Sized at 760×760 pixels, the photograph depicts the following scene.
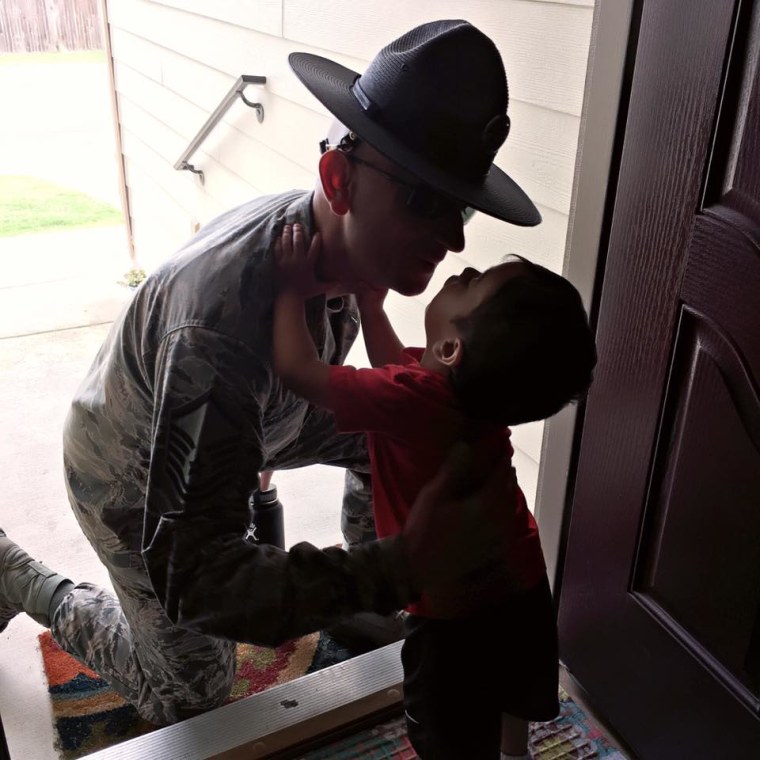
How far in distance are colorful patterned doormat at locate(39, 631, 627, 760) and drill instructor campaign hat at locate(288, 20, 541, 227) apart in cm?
95

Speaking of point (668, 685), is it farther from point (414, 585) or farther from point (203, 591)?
point (203, 591)

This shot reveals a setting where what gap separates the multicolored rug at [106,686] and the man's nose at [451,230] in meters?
0.88

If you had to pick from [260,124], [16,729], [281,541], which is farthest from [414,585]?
[260,124]

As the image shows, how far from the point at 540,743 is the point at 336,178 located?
3.45ft

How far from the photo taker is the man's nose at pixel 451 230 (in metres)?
0.86

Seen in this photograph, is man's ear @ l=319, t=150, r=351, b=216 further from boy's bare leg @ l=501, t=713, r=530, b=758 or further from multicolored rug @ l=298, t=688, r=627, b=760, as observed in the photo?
multicolored rug @ l=298, t=688, r=627, b=760

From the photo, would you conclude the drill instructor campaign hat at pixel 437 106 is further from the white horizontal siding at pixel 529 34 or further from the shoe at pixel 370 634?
the shoe at pixel 370 634

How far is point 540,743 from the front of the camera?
142 cm

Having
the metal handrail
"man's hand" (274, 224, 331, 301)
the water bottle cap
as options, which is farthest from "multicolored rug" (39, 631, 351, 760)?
the metal handrail

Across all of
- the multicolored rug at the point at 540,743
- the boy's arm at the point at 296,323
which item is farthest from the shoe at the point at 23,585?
the boy's arm at the point at 296,323

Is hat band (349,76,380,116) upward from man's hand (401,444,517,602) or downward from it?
upward

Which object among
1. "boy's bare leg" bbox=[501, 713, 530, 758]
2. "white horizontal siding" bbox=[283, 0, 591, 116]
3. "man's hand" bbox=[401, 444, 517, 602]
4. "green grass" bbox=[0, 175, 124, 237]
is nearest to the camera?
"man's hand" bbox=[401, 444, 517, 602]

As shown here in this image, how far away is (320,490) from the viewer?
177cm

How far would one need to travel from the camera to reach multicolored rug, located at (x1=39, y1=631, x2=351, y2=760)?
151 centimetres
